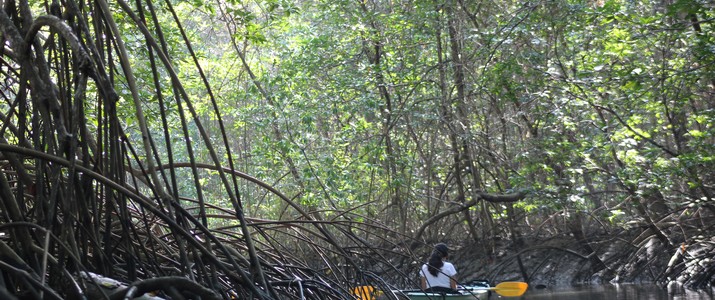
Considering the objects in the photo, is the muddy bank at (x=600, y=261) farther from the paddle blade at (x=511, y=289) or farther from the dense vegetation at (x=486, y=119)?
the paddle blade at (x=511, y=289)

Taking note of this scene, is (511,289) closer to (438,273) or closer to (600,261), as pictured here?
(438,273)

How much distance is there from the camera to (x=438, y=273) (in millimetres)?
9094

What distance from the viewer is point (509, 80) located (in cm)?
1014

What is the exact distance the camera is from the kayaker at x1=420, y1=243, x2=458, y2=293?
863 cm

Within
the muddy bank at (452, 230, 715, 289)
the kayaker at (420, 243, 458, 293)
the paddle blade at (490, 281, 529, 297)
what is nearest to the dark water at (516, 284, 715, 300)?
the muddy bank at (452, 230, 715, 289)

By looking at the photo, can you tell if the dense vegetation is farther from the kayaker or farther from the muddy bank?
the kayaker

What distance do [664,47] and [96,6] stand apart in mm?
8174

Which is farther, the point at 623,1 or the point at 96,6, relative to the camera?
the point at 623,1

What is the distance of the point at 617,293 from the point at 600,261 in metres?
2.08

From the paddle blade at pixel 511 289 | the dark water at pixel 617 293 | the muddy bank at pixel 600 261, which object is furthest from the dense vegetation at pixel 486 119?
the paddle blade at pixel 511 289

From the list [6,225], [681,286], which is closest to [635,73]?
[681,286]

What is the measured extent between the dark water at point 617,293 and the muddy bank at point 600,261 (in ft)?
0.91

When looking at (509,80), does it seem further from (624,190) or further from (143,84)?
(143,84)

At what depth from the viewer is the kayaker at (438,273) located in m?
8.63
